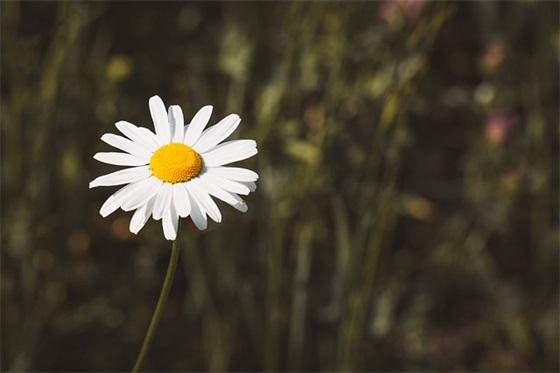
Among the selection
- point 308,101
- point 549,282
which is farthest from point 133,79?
point 549,282

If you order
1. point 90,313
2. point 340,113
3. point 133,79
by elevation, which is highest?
point 133,79

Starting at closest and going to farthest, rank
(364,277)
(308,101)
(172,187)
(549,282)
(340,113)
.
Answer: (172,187)
(364,277)
(340,113)
(308,101)
(549,282)

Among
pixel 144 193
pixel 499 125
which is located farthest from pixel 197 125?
pixel 499 125

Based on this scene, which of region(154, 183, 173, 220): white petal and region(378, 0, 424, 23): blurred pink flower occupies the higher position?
region(378, 0, 424, 23): blurred pink flower

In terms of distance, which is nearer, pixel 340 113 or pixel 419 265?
pixel 340 113

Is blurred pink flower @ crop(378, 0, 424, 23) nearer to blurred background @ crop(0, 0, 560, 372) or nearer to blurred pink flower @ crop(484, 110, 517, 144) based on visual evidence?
blurred background @ crop(0, 0, 560, 372)

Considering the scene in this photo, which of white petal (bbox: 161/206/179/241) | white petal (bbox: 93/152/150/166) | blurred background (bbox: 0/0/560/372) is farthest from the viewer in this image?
blurred background (bbox: 0/0/560/372)

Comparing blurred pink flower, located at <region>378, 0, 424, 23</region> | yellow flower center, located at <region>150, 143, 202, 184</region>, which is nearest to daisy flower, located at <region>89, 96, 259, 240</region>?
yellow flower center, located at <region>150, 143, 202, 184</region>

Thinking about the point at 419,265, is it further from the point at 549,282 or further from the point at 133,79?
the point at 133,79
